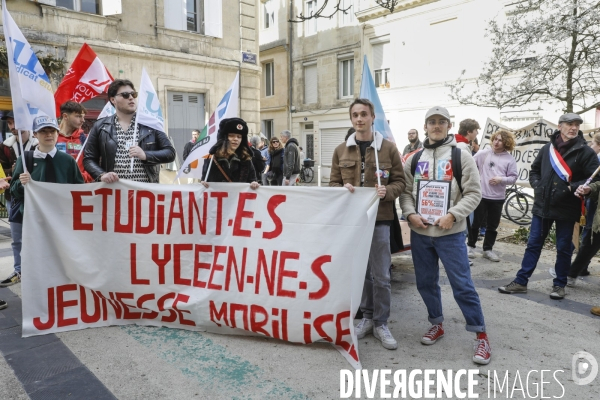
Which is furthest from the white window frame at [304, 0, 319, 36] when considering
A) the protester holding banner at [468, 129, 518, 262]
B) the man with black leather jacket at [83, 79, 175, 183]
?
the man with black leather jacket at [83, 79, 175, 183]

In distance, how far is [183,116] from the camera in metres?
14.0

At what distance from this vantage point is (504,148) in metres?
6.52

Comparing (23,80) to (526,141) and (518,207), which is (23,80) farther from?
(518,207)

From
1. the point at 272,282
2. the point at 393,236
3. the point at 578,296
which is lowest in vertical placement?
the point at 578,296

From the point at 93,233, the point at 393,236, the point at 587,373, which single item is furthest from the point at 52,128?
the point at 587,373

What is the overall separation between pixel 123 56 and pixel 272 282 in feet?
35.2

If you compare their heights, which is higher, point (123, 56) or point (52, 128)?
point (123, 56)

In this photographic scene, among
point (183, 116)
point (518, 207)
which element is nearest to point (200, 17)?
point (183, 116)

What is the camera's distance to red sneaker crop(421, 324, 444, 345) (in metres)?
3.65

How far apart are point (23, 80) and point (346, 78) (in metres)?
21.2

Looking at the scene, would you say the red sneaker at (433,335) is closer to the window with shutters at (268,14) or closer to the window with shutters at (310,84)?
the window with shutters at (310,84)

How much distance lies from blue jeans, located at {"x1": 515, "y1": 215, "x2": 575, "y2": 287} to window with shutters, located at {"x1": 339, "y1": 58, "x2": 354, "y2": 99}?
1941 cm

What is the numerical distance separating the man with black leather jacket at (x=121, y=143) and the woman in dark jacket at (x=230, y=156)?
0.48 metres

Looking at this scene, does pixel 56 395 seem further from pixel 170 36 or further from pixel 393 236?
pixel 170 36
